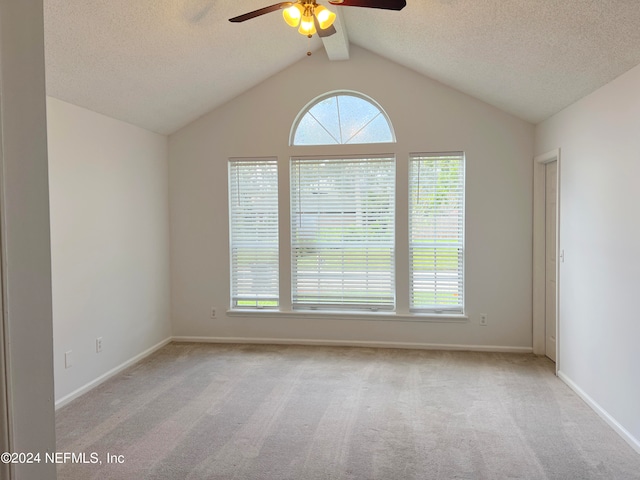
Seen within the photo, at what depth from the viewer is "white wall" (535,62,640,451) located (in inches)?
109

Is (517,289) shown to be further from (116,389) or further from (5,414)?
(5,414)

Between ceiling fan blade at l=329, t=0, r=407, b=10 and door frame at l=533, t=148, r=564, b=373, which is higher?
ceiling fan blade at l=329, t=0, r=407, b=10

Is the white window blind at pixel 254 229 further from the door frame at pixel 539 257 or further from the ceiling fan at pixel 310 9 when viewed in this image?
the door frame at pixel 539 257

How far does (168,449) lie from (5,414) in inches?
89.5

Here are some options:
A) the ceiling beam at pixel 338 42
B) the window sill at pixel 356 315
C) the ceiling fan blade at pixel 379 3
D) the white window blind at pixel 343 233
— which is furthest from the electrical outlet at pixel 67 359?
the ceiling beam at pixel 338 42

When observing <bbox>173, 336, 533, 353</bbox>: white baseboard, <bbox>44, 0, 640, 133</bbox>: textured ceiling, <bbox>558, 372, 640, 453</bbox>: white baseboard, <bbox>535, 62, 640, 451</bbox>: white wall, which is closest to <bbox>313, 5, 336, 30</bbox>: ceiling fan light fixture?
<bbox>44, 0, 640, 133</bbox>: textured ceiling

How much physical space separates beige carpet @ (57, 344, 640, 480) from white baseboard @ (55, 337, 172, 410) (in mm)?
69

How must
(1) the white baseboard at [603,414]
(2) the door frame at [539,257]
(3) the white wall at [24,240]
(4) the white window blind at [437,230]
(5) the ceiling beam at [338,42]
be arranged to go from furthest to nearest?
1. (4) the white window blind at [437,230]
2. (2) the door frame at [539,257]
3. (5) the ceiling beam at [338,42]
4. (1) the white baseboard at [603,414]
5. (3) the white wall at [24,240]

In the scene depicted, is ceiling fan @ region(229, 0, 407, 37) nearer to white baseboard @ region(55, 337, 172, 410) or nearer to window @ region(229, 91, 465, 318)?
window @ region(229, 91, 465, 318)

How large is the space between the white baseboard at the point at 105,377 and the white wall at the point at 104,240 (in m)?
0.04

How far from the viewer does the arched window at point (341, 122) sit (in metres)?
4.87

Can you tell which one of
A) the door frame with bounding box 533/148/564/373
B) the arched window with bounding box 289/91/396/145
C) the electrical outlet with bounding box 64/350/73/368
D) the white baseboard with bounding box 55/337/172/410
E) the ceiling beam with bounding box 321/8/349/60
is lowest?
the white baseboard with bounding box 55/337/172/410

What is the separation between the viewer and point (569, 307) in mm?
3768

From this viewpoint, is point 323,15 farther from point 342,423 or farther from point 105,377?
point 105,377
